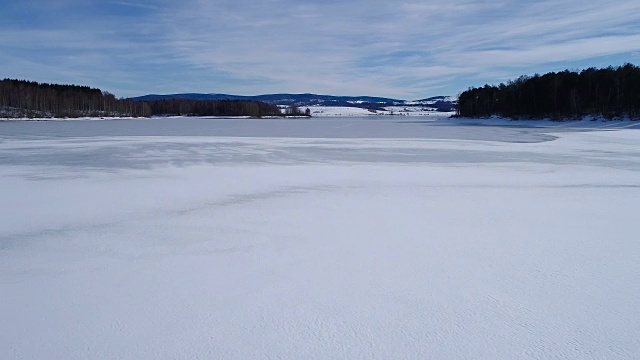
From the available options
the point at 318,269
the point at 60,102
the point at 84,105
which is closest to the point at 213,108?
the point at 84,105

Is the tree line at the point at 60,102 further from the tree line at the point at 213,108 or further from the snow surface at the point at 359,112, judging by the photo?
the snow surface at the point at 359,112

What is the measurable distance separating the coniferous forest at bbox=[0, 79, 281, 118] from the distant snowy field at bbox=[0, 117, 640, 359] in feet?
215

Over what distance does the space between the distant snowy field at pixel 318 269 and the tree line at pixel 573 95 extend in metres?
34.5

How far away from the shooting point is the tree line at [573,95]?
38.8m

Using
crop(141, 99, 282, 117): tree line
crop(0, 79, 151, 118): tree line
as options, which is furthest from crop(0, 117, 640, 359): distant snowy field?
crop(141, 99, 282, 117): tree line

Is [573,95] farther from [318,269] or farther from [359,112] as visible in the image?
[359,112]

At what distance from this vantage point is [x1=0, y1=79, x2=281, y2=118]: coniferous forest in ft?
212

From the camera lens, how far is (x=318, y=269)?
3584 millimetres

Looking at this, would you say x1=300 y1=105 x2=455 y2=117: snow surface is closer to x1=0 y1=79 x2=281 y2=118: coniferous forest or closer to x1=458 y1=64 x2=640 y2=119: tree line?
x1=0 y1=79 x2=281 y2=118: coniferous forest

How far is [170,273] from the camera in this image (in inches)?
137

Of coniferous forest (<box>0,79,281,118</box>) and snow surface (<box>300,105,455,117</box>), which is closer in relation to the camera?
coniferous forest (<box>0,79,281,118</box>)

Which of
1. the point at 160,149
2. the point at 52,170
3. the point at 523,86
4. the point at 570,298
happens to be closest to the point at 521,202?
the point at 570,298

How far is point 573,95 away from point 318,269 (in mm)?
47242

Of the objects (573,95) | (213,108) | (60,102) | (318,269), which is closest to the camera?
(318,269)
